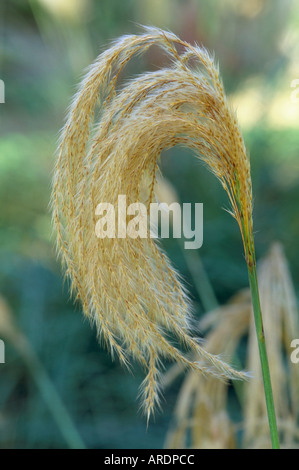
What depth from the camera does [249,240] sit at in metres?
0.60

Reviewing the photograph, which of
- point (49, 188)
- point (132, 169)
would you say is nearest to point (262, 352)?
point (132, 169)

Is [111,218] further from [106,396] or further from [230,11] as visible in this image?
[230,11]

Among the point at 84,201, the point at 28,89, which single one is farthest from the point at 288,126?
the point at 84,201

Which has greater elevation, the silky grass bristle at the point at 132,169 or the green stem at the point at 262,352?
the silky grass bristle at the point at 132,169

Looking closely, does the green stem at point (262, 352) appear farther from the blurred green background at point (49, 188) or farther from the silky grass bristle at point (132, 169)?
the blurred green background at point (49, 188)

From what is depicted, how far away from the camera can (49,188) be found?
2531 millimetres

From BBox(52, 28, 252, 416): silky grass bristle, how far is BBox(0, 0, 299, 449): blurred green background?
5.18 ft

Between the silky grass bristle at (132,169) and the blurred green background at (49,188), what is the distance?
5.18 ft

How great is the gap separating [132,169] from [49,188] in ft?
6.48

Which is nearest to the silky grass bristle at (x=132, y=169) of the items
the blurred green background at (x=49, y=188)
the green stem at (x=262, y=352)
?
the green stem at (x=262, y=352)

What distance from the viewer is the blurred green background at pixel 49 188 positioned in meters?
2.31

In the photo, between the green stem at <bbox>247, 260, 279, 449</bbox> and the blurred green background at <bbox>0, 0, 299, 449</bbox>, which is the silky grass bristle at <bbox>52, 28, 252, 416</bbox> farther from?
the blurred green background at <bbox>0, 0, 299, 449</bbox>

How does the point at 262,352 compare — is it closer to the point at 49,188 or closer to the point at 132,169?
the point at 132,169
